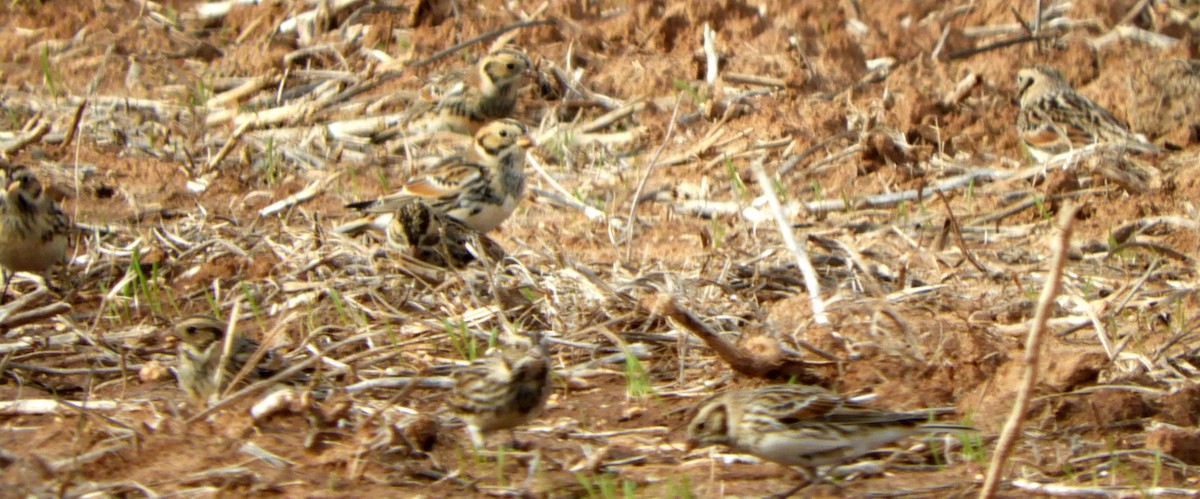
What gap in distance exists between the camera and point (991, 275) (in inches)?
296

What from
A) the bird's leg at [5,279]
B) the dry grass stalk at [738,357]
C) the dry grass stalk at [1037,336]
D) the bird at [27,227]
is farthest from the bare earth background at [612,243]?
the dry grass stalk at [1037,336]

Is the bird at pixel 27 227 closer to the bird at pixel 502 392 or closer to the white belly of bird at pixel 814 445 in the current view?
the bird at pixel 502 392

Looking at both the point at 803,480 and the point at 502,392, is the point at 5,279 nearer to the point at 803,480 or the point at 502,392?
the point at 502,392

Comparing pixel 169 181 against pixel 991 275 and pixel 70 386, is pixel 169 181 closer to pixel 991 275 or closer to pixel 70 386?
pixel 70 386

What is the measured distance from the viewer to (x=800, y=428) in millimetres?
5016

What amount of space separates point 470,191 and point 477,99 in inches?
89.6

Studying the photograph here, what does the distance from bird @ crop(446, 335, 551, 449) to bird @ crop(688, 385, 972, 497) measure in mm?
644

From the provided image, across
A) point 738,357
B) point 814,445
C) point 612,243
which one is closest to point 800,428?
point 814,445

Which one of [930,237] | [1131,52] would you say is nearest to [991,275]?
[930,237]

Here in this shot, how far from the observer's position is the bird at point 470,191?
8.59 meters

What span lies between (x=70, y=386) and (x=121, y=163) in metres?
4.03

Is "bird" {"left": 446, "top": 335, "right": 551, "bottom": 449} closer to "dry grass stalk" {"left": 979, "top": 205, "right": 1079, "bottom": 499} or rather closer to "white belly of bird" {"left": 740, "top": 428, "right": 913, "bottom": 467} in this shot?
"white belly of bird" {"left": 740, "top": 428, "right": 913, "bottom": 467}

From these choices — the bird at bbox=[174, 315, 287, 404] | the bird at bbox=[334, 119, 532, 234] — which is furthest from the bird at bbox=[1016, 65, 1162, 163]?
the bird at bbox=[174, 315, 287, 404]

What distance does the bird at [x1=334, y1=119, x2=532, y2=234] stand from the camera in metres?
8.59
